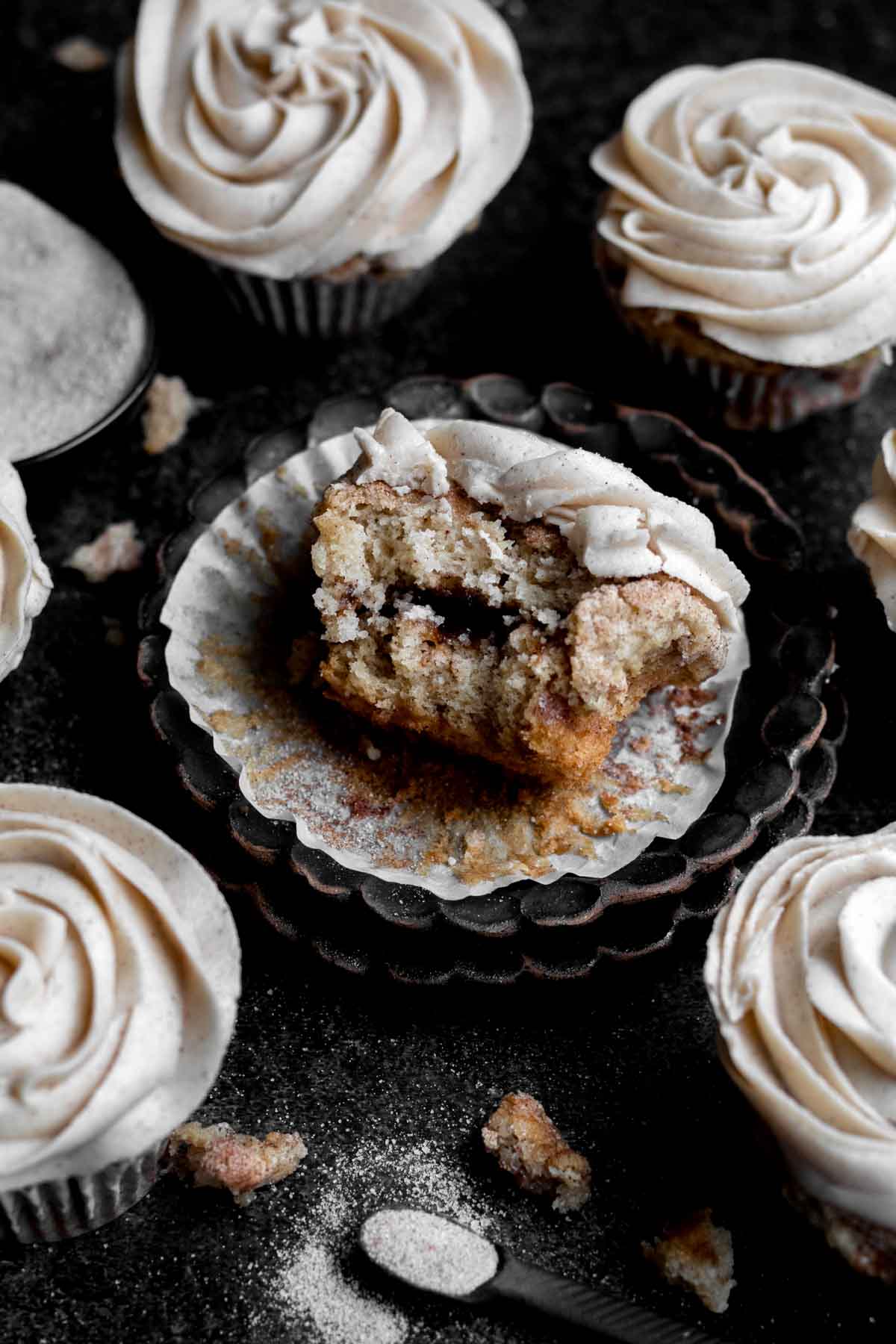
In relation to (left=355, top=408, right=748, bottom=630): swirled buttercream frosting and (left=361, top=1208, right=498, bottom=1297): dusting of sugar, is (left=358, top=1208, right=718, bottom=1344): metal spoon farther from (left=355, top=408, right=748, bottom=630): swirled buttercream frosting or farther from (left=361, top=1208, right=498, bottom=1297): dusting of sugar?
(left=355, top=408, right=748, bottom=630): swirled buttercream frosting

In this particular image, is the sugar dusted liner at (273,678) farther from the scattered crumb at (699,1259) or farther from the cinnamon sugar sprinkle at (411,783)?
the scattered crumb at (699,1259)

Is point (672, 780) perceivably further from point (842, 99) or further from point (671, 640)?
point (842, 99)

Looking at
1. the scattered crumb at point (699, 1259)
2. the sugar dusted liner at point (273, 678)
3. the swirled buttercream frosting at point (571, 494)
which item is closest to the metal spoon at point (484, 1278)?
the scattered crumb at point (699, 1259)

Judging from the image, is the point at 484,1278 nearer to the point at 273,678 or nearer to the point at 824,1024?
the point at 824,1024

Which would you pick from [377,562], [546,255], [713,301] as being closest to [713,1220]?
[377,562]

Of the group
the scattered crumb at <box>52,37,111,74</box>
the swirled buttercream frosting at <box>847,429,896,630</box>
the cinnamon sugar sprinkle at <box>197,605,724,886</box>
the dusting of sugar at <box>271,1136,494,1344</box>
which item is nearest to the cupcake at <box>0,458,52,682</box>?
the cinnamon sugar sprinkle at <box>197,605,724,886</box>

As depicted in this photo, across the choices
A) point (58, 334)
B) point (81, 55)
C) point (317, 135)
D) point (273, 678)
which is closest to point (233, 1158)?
point (273, 678)
